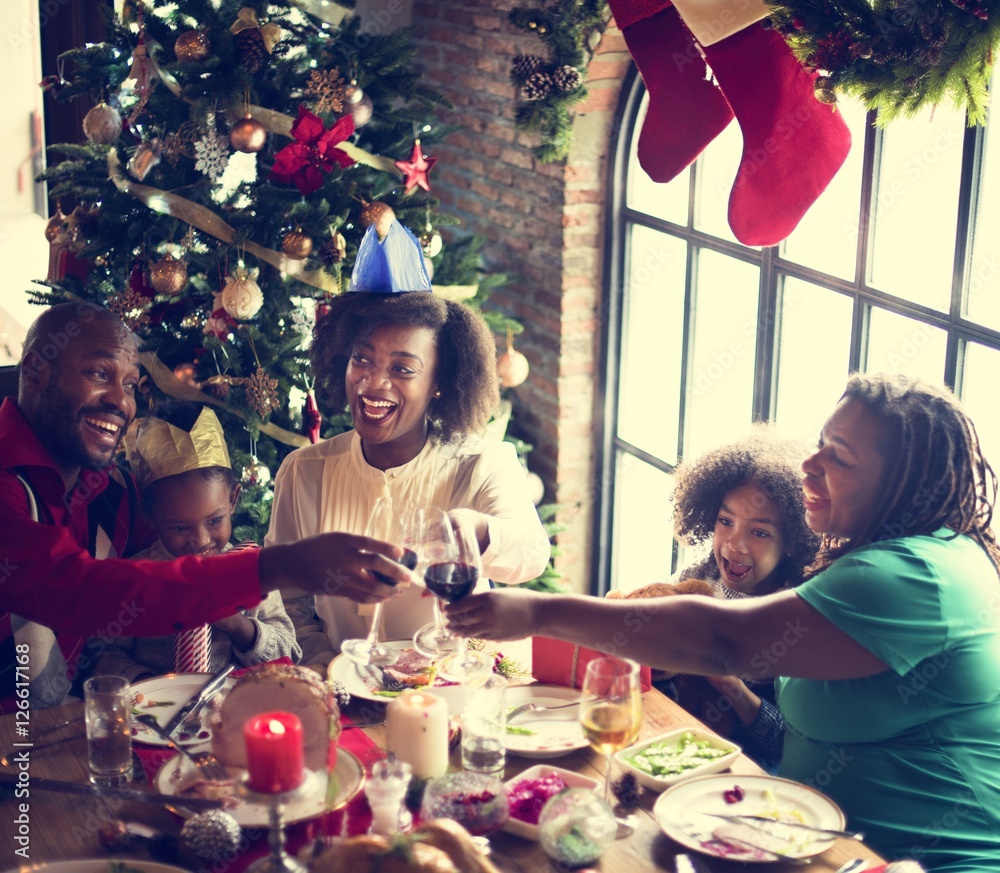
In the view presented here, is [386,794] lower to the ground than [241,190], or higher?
lower

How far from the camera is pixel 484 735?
175 centimetres

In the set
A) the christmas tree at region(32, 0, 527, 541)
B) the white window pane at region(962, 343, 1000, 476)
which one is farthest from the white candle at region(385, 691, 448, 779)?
the christmas tree at region(32, 0, 527, 541)

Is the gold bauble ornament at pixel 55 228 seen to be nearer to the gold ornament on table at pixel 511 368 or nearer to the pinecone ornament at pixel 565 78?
the gold ornament on table at pixel 511 368

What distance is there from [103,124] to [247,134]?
0.49 m

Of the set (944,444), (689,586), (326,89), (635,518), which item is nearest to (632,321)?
(635,518)

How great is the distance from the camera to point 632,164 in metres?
3.83

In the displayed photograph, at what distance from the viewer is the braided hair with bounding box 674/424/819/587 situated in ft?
8.35

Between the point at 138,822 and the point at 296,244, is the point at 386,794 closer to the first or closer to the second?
the point at 138,822

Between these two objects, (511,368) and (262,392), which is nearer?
(262,392)

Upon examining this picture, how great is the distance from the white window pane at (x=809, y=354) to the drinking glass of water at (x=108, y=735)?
185 cm

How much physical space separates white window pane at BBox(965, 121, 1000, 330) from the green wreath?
1.41 ft

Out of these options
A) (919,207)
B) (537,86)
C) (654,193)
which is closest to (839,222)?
(919,207)

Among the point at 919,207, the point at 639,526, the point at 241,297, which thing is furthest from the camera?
the point at 639,526

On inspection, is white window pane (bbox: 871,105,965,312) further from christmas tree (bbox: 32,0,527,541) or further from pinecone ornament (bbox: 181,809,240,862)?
pinecone ornament (bbox: 181,809,240,862)
